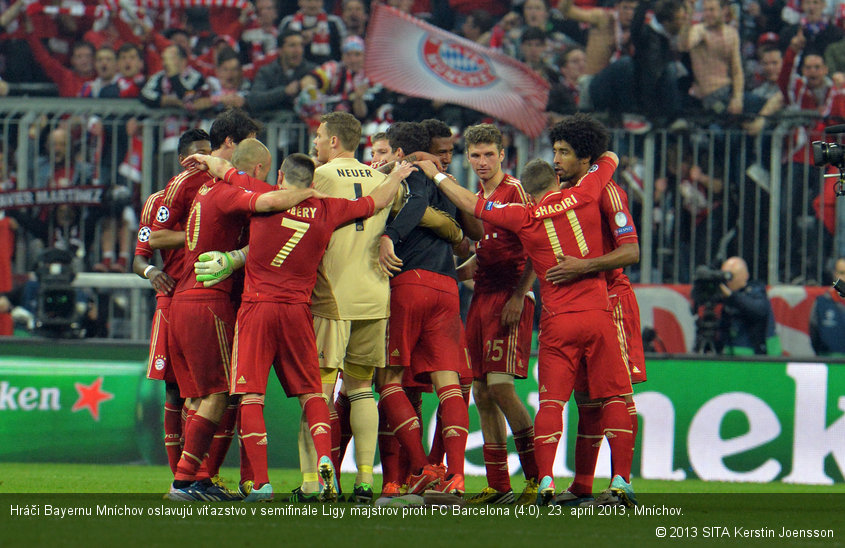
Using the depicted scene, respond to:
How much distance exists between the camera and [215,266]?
711 centimetres

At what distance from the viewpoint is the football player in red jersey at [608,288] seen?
23.1 ft

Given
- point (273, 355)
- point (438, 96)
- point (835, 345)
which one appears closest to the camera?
point (273, 355)

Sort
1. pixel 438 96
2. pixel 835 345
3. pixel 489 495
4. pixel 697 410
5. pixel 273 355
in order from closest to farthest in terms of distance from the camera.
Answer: pixel 273 355 → pixel 489 495 → pixel 697 410 → pixel 835 345 → pixel 438 96

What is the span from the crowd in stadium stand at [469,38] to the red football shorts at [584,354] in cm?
471

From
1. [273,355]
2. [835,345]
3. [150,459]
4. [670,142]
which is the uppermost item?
[670,142]

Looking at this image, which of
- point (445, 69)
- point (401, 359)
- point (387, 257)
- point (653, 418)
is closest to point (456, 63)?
point (445, 69)

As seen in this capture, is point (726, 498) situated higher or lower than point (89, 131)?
lower

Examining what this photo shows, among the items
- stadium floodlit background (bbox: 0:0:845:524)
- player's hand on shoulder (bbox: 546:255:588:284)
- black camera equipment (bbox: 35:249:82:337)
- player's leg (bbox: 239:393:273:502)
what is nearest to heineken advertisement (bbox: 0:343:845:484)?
stadium floodlit background (bbox: 0:0:845:524)

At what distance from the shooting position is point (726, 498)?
27.6 ft

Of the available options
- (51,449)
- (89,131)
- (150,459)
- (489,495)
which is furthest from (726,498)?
(89,131)

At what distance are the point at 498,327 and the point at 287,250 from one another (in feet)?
4.93

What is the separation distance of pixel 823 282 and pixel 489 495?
526cm

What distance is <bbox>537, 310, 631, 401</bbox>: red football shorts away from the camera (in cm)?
699

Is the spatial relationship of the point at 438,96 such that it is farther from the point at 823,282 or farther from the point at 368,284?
the point at 368,284
